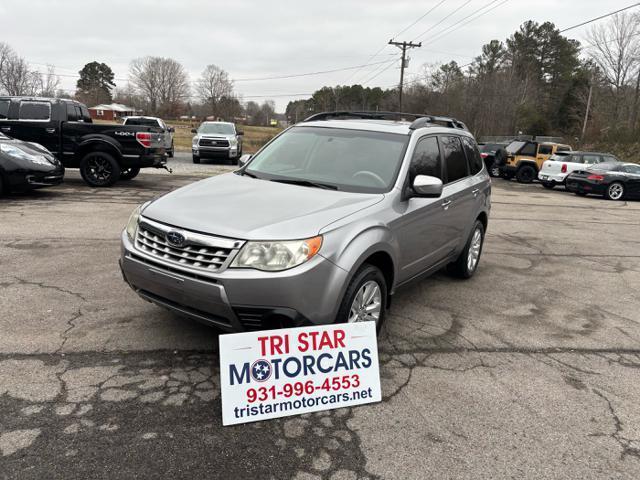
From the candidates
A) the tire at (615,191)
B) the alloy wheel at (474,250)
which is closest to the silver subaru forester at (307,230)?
the alloy wheel at (474,250)

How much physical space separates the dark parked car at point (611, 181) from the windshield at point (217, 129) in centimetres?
1424

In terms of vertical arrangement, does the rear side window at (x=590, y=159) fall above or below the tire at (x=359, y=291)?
above

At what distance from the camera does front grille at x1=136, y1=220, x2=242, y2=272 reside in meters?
2.96

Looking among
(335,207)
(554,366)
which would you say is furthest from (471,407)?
(335,207)

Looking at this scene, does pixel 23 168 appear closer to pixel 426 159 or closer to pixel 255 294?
pixel 426 159

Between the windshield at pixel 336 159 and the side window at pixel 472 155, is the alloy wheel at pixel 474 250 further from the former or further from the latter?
the windshield at pixel 336 159

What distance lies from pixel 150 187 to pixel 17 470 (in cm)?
1101

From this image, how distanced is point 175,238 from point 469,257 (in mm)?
3834

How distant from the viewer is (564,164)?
19266 mm

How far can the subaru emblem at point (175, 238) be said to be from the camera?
3.09 metres

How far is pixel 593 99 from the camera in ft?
163

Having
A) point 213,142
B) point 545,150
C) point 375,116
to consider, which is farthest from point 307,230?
point 545,150

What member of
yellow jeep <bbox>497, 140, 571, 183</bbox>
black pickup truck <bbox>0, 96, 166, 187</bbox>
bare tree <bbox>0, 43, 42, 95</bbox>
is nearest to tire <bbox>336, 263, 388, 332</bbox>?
black pickup truck <bbox>0, 96, 166, 187</bbox>

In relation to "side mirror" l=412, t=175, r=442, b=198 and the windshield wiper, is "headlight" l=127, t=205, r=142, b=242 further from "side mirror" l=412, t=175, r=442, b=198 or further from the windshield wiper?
"side mirror" l=412, t=175, r=442, b=198
